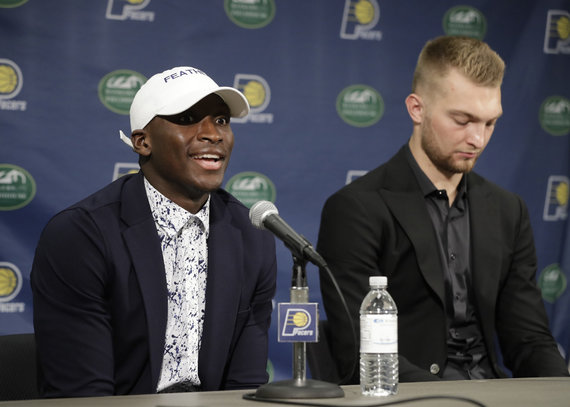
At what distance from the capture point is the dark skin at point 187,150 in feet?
7.04

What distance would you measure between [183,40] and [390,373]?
226 cm

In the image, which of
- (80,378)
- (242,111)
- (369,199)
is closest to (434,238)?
(369,199)

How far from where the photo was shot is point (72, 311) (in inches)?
78.2

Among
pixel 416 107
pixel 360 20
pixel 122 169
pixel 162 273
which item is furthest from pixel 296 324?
pixel 360 20

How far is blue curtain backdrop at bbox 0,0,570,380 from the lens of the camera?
3.34m

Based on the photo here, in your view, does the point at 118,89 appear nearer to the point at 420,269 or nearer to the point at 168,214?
the point at 168,214

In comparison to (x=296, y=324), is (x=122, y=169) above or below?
above

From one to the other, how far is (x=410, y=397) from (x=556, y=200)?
2.73m

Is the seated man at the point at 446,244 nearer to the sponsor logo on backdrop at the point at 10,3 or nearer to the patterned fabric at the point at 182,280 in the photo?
the patterned fabric at the point at 182,280

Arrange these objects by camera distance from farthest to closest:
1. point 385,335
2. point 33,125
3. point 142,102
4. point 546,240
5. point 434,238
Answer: point 546,240, point 33,125, point 434,238, point 142,102, point 385,335

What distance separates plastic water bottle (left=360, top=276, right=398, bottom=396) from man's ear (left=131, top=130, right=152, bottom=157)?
756 mm

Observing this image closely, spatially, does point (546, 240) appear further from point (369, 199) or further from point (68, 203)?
point (68, 203)

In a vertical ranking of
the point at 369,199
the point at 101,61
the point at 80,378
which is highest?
the point at 101,61

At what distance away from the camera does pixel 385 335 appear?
165 cm
